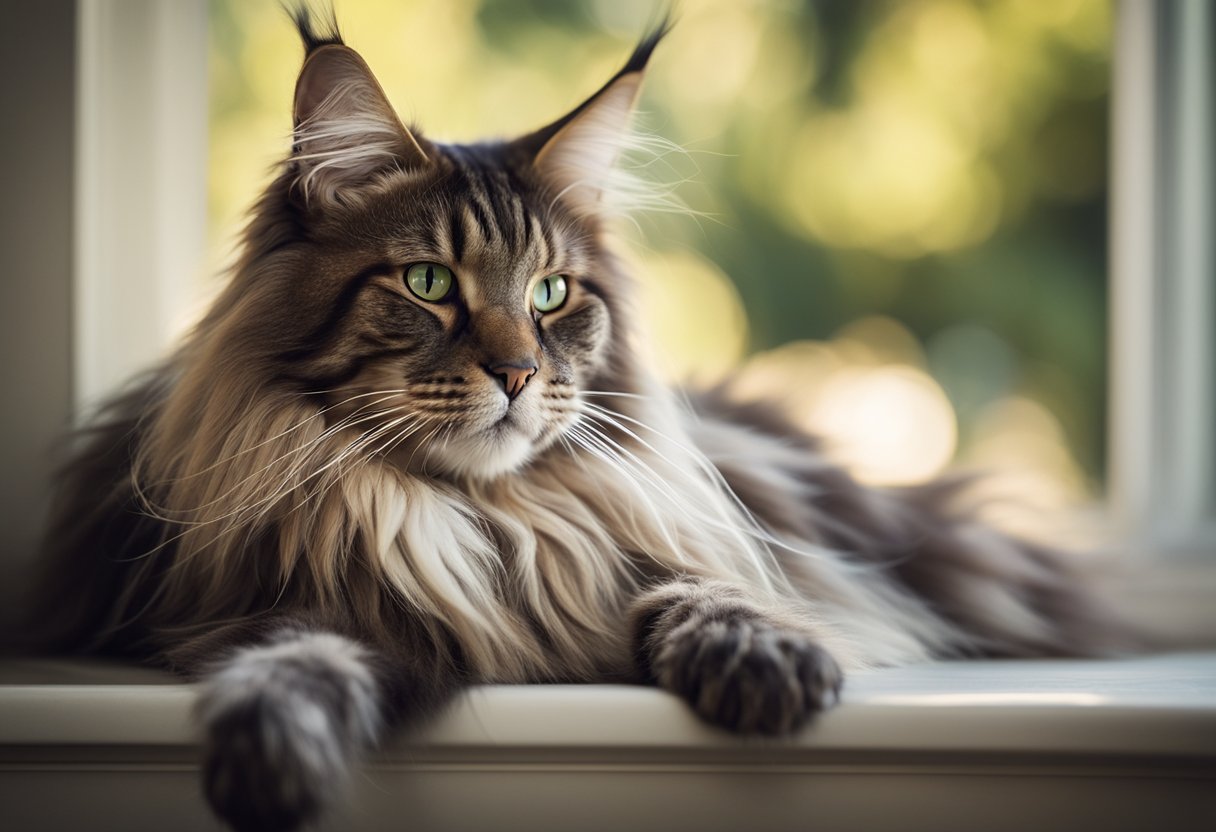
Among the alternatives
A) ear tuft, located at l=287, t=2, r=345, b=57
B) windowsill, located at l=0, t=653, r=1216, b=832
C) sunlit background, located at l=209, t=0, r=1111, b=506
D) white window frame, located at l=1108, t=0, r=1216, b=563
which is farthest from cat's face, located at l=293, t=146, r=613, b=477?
white window frame, located at l=1108, t=0, r=1216, b=563

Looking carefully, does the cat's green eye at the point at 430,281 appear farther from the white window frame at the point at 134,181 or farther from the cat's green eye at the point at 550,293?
the white window frame at the point at 134,181

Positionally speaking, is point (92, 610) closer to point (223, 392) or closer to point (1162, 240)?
point (223, 392)

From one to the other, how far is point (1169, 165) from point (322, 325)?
1536 mm

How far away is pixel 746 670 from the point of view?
857 millimetres

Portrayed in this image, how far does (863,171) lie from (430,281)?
1.35m

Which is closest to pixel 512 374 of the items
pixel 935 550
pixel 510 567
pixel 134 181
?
pixel 510 567

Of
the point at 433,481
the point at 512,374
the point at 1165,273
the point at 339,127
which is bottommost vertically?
the point at 433,481

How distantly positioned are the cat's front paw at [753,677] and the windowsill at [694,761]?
0.02m

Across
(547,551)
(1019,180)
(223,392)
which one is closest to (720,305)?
(1019,180)

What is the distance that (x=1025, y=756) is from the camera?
879 mm

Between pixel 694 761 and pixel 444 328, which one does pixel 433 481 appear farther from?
pixel 694 761

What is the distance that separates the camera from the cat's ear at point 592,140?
1154 millimetres

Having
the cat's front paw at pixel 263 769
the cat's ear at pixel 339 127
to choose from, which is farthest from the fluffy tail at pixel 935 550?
the cat's front paw at pixel 263 769

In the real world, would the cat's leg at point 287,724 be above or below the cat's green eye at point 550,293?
below
